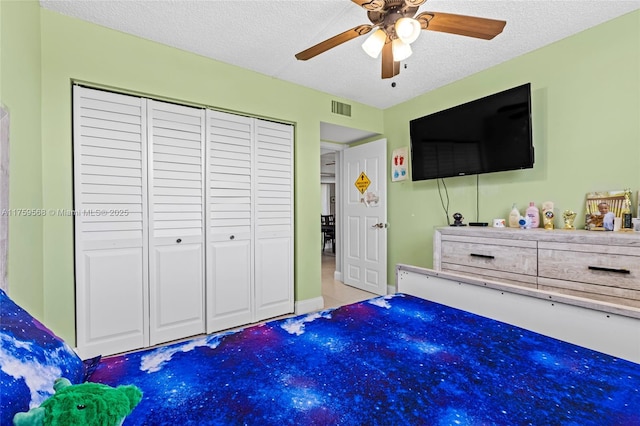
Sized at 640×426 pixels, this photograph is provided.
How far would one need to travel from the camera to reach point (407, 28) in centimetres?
153

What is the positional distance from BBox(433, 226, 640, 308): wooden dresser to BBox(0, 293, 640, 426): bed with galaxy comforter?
1.01 meters

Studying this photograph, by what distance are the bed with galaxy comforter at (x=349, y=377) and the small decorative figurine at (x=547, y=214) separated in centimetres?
150

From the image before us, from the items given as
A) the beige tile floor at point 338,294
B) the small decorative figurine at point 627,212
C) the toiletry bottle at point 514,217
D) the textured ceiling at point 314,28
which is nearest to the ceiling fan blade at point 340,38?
the textured ceiling at point 314,28

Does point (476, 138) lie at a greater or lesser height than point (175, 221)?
greater

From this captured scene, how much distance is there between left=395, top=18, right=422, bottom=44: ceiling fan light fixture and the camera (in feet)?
4.96

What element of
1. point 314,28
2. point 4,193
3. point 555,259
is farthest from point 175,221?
point 555,259

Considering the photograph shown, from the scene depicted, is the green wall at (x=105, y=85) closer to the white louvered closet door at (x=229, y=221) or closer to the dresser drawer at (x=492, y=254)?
the white louvered closet door at (x=229, y=221)

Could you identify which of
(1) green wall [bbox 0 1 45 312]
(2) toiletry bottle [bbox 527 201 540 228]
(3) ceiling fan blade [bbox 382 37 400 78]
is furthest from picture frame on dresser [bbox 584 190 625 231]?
(1) green wall [bbox 0 1 45 312]

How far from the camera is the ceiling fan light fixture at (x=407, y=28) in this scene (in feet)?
4.96

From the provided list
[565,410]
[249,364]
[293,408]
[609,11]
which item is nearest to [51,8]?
[249,364]

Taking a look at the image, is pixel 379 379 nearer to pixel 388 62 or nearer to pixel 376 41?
pixel 376 41

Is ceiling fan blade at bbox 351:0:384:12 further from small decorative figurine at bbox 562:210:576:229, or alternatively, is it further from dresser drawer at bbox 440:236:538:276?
small decorative figurine at bbox 562:210:576:229

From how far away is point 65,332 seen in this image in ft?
6.91

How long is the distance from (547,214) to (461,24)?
1705 millimetres
